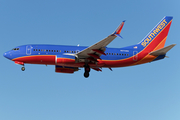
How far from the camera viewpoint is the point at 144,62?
43.6 m

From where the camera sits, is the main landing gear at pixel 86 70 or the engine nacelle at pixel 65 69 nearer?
the main landing gear at pixel 86 70

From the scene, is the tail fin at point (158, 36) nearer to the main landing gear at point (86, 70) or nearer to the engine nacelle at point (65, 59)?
the main landing gear at point (86, 70)

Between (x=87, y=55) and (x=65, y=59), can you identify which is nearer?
(x=65, y=59)

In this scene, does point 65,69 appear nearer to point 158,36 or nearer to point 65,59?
point 65,59

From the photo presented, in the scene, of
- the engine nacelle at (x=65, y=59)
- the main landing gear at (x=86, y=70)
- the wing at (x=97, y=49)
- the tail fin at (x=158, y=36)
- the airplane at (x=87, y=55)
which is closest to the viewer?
the wing at (x=97, y=49)

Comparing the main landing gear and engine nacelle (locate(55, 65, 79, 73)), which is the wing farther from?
engine nacelle (locate(55, 65, 79, 73))

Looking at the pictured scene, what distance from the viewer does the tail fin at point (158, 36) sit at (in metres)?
44.9

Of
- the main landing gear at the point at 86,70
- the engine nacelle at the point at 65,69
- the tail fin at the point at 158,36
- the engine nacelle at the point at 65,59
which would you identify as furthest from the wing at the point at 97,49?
the tail fin at the point at 158,36

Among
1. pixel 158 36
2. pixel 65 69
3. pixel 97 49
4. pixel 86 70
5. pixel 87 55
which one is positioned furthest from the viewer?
pixel 158 36

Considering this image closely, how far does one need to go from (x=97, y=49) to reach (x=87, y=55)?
89.1 inches

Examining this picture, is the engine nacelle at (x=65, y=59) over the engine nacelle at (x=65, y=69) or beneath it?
over

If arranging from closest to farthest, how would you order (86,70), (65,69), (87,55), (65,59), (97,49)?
(97,49)
(65,59)
(87,55)
(86,70)
(65,69)

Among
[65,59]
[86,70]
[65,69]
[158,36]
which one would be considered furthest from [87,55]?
[158,36]

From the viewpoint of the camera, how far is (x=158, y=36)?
1806 inches
